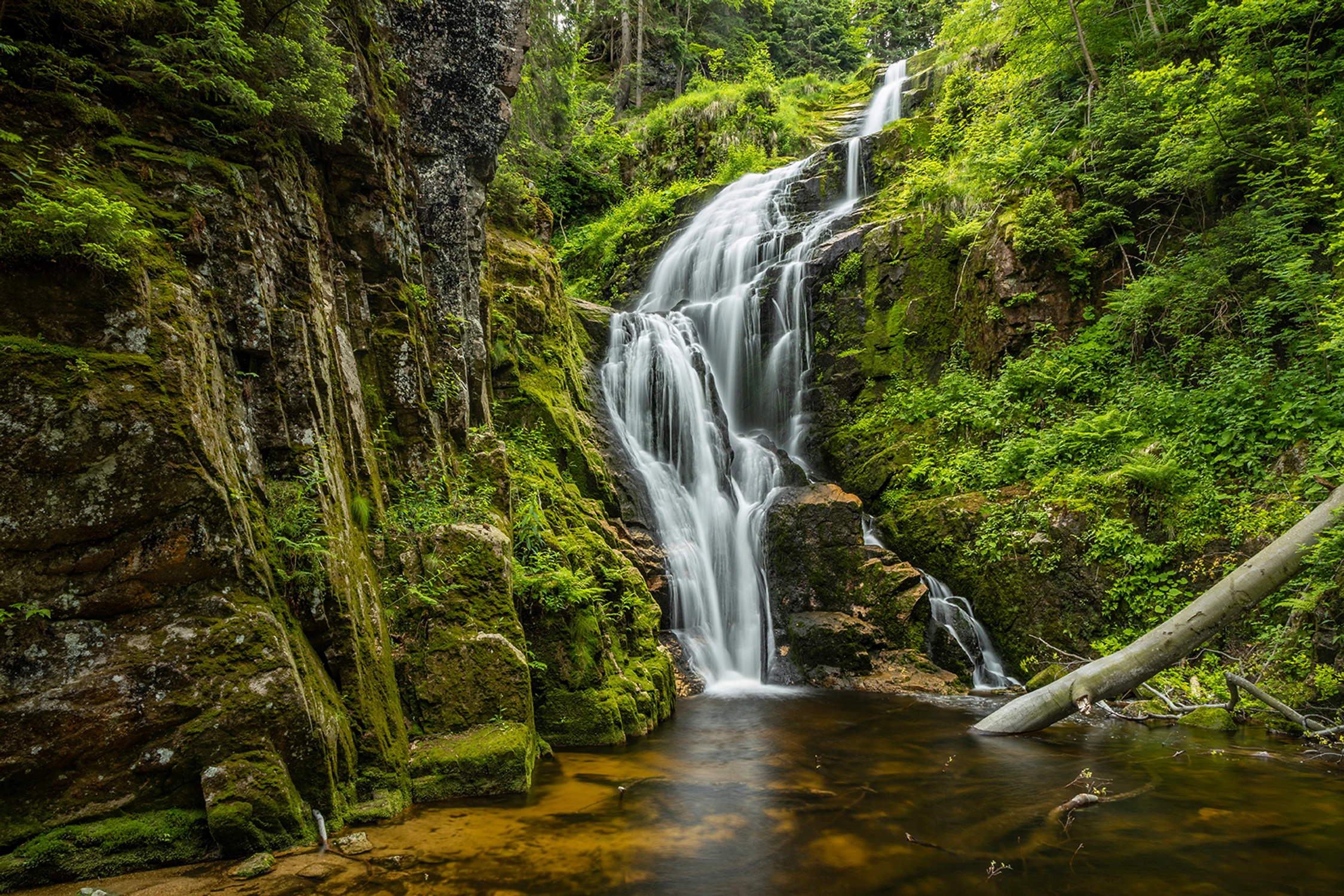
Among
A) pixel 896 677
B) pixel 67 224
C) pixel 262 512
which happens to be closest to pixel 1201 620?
pixel 896 677

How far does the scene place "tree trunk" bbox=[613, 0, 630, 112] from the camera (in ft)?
85.7

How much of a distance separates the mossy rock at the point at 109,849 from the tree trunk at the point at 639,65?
89.3 ft

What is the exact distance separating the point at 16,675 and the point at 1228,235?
43.1 ft

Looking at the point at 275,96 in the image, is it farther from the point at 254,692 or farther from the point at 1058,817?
the point at 1058,817

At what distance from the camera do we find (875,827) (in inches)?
181

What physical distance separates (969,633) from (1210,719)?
2.88 m

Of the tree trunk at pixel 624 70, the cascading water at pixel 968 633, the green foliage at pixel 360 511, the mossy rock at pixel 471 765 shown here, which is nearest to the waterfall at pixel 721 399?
the cascading water at pixel 968 633

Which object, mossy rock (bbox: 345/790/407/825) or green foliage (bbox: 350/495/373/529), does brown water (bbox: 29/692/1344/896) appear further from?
green foliage (bbox: 350/495/373/529)

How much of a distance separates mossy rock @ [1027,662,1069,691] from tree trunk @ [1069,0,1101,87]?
9.85 metres

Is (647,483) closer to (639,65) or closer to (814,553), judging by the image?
(814,553)

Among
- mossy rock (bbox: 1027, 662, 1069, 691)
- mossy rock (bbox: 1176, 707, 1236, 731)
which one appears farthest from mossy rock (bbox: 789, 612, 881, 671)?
mossy rock (bbox: 1176, 707, 1236, 731)

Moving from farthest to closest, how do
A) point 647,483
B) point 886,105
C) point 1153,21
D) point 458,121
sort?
point 886,105, point 647,483, point 1153,21, point 458,121

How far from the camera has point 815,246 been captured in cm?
1418

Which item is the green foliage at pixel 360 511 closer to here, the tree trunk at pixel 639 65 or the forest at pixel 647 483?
the forest at pixel 647 483
